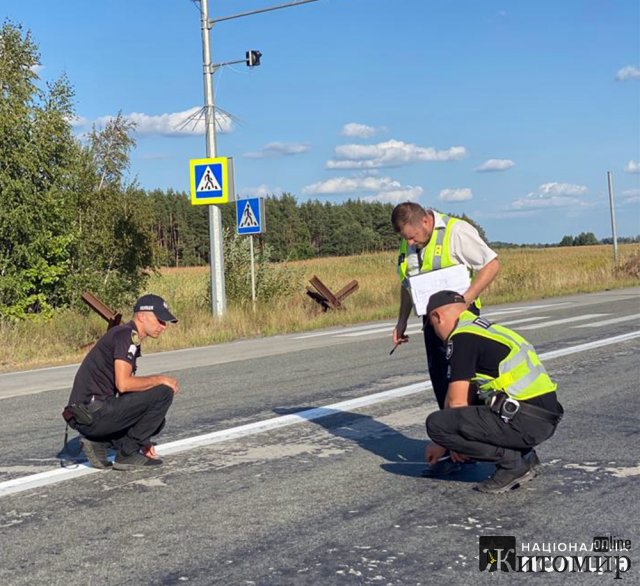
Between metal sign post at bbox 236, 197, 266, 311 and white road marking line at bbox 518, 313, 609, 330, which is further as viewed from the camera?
metal sign post at bbox 236, 197, 266, 311

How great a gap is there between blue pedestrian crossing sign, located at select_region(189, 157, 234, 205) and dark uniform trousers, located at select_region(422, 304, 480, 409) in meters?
13.5

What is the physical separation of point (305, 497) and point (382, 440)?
1.70 metres

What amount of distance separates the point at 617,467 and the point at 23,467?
13.4 ft

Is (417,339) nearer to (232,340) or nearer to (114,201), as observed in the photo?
(232,340)

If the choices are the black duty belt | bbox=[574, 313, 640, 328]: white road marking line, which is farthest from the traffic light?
the black duty belt

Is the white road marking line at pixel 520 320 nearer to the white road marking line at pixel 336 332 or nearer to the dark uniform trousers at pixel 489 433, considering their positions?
the white road marking line at pixel 336 332

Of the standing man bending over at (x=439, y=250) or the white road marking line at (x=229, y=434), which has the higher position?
the standing man bending over at (x=439, y=250)

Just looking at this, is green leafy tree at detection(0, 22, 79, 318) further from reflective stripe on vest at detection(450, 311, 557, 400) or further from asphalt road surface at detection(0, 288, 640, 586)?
reflective stripe on vest at detection(450, 311, 557, 400)

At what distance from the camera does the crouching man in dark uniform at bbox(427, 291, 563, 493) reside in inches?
207

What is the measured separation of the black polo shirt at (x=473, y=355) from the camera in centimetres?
520

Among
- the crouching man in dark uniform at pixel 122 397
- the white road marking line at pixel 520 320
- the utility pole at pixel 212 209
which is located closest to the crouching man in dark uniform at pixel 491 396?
the crouching man in dark uniform at pixel 122 397

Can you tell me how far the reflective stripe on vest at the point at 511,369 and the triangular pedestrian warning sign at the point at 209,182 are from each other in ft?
46.6

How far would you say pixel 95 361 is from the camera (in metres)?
6.27

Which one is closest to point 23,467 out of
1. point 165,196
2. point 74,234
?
point 74,234
